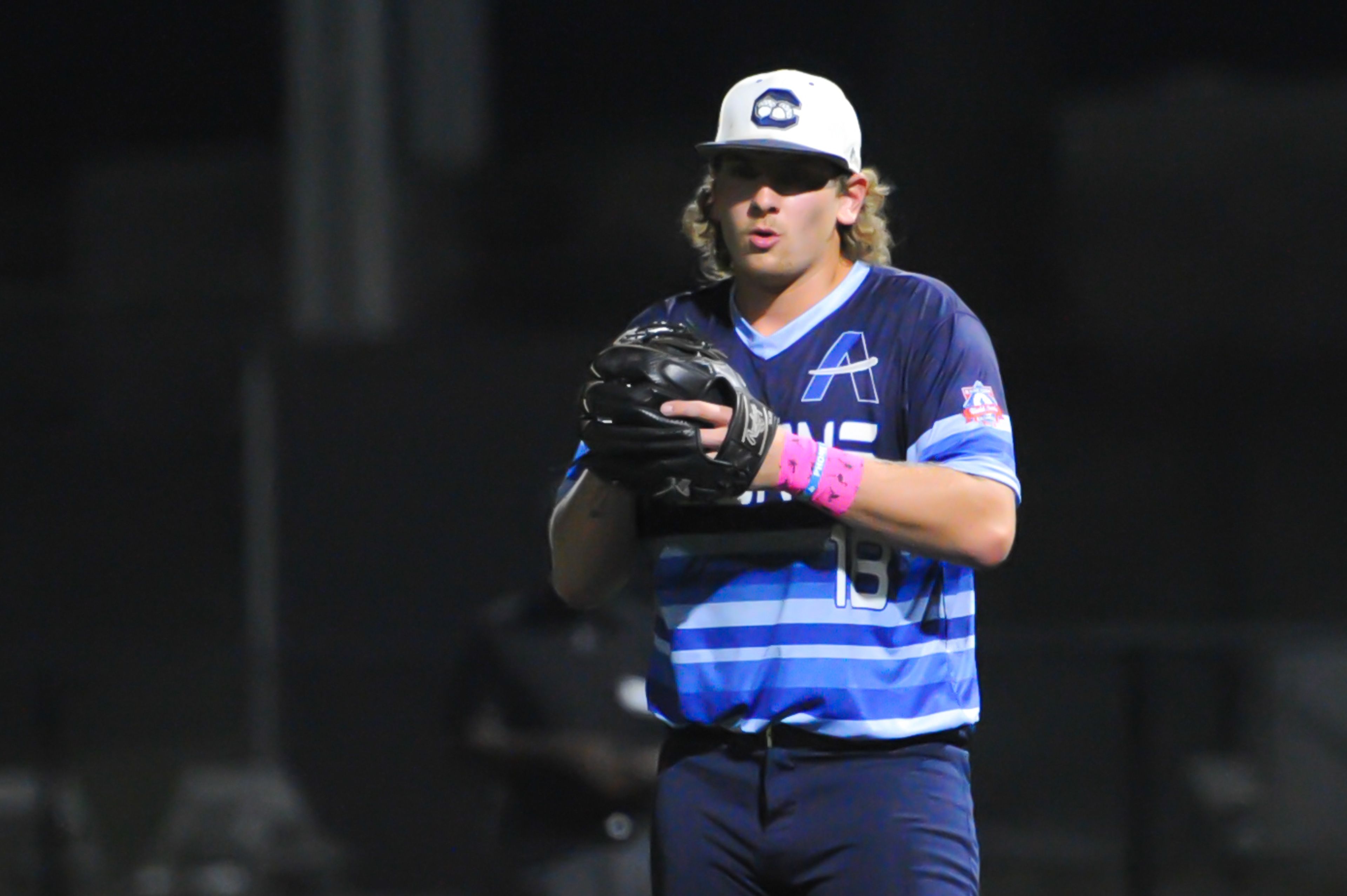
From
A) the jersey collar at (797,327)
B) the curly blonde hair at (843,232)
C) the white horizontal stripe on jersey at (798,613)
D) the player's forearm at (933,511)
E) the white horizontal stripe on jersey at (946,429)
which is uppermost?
the curly blonde hair at (843,232)

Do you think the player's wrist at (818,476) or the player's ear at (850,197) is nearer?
the player's wrist at (818,476)

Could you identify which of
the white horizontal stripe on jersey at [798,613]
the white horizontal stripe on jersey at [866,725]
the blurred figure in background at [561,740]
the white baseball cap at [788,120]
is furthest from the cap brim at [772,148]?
the blurred figure in background at [561,740]

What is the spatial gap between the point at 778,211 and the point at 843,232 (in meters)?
0.17

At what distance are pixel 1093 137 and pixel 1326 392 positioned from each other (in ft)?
Result: 3.05

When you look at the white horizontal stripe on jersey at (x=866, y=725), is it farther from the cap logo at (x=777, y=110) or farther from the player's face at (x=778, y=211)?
the cap logo at (x=777, y=110)

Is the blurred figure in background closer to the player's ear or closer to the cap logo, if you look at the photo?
the player's ear

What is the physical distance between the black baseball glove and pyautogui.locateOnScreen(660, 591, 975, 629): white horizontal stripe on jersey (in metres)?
0.16

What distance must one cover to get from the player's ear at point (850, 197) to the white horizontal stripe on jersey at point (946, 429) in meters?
0.34

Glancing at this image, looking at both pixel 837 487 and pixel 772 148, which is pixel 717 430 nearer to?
pixel 837 487

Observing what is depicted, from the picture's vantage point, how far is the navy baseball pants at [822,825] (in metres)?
2.27

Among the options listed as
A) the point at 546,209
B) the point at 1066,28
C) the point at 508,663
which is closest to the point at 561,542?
the point at 508,663

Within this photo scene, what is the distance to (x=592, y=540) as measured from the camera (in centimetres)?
245

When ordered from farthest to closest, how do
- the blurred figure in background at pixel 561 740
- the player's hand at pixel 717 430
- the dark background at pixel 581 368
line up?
the dark background at pixel 581 368, the blurred figure in background at pixel 561 740, the player's hand at pixel 717 430

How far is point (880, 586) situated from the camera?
2.30 m
